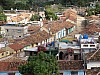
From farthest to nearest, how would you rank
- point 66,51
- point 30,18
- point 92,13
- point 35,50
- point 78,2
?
point 78,2 < point 92,13 < point 30,18 < point 35,50 < point 66,51

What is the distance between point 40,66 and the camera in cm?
1289

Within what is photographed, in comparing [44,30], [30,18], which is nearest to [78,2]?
[30,18]

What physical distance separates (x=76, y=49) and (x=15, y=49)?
4.46m

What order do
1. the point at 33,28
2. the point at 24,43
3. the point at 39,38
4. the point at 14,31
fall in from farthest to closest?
Result: the point at 33,28 → the point at 14,31 → the point at 39,38 → the point at 24,43

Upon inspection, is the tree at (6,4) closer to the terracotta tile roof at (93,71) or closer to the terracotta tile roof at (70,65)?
the terracotta tile roof at (70,65)

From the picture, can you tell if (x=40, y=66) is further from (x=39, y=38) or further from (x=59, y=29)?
(x=59, y=29)

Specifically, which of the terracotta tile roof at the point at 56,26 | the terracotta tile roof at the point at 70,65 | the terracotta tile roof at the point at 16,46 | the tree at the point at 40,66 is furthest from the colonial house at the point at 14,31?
the tree at the point at 40,66

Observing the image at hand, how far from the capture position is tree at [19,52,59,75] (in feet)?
42.3

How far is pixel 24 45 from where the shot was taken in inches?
920

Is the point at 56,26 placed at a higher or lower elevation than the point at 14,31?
lower

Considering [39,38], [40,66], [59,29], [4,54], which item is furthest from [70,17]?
[40,66]

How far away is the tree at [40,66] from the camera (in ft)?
42.3

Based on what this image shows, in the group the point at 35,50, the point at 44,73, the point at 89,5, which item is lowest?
→ the point at 89,5

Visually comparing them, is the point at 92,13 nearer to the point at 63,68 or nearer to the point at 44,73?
the point at 63,68
